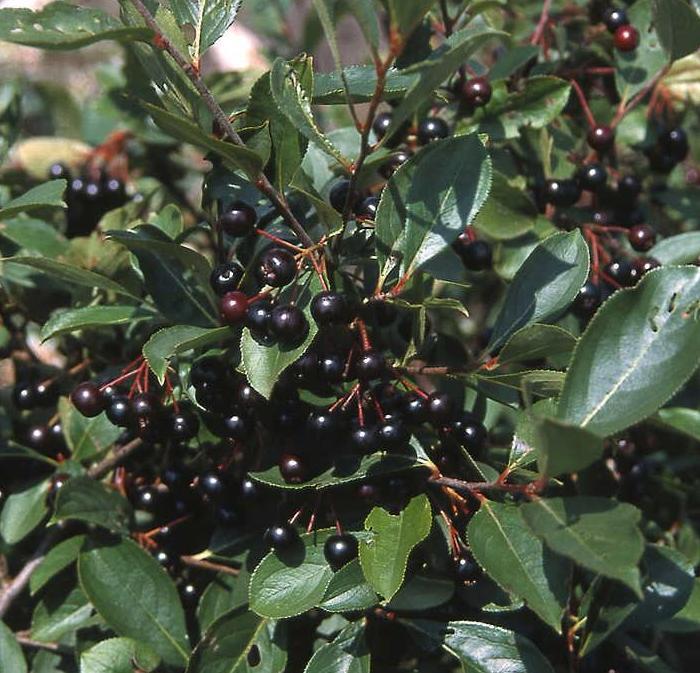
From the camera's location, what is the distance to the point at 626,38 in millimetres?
1704

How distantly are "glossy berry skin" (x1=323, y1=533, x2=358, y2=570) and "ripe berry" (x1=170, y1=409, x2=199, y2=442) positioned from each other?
23cm

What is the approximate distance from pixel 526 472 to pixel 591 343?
190mm

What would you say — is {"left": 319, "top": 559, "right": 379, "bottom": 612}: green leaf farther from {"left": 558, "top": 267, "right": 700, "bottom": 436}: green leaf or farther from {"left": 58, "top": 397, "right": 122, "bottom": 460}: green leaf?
{"left": 58, "top": 397, "right": 122, "bottom": 460}: green leaf

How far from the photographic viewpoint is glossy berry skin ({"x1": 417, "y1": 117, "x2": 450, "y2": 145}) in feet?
4.89

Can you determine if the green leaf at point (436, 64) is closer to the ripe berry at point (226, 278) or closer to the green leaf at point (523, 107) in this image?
the ripe berry at point (226, 278)

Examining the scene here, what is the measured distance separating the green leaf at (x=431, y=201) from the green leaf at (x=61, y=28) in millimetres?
325

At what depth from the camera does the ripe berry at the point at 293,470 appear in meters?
1.16

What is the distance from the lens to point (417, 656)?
1.36 metres

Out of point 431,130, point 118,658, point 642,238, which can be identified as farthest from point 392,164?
point 118,658

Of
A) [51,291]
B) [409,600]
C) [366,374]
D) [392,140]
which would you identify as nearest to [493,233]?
[392,140]

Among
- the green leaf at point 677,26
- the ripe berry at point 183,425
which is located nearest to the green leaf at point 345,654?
the ripe berry at point 183,425

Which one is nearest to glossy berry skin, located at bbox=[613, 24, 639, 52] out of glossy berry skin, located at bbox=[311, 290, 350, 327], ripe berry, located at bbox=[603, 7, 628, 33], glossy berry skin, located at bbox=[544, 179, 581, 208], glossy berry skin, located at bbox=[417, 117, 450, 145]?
ripe berry, located at bbox=[603, 7, 628, 33]

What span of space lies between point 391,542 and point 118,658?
0.41m

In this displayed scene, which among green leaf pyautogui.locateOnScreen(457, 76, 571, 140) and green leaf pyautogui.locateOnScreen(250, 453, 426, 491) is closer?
green leaf pyautogui.locateOnScreen(250, 453, 426, 491)
